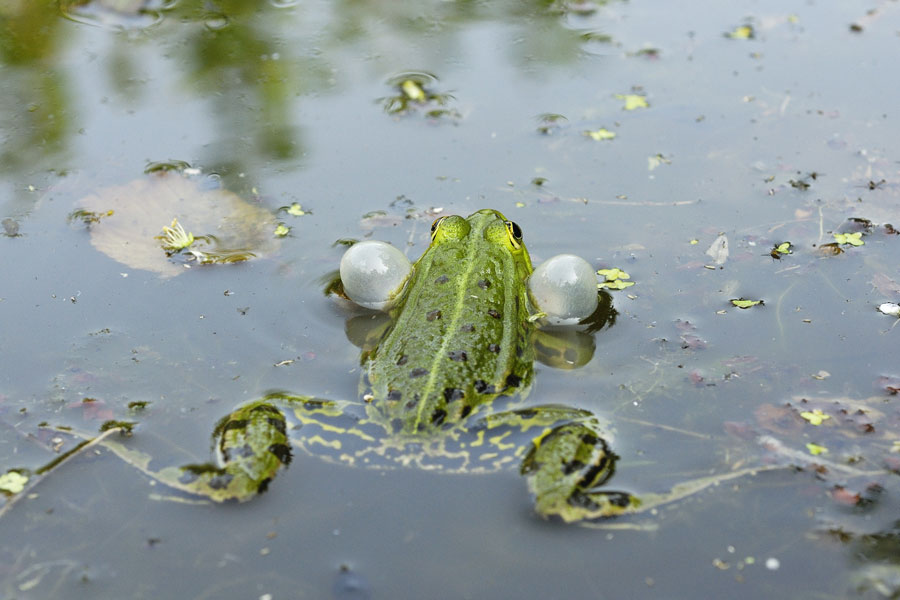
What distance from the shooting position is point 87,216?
4.87 m

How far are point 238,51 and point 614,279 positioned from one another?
392 centimetres

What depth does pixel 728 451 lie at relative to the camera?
3.43m

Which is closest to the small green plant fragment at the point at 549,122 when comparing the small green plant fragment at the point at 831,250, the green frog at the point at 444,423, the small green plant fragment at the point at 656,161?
the small green plant fragment at the point at 656,161

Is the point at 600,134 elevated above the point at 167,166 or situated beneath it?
elevated above

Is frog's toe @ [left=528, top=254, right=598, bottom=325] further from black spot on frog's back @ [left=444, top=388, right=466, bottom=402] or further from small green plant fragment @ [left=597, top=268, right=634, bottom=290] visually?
black spot on frog's back @ [left=444, top=388, right=466, bottom=402]

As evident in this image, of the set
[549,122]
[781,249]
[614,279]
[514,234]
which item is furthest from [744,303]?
[549,122]

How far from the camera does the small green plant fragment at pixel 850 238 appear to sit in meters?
4.64

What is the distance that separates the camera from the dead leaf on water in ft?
15.3

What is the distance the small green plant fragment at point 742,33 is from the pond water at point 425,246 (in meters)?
0.03

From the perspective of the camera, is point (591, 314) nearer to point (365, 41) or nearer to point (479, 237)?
point (479, 237)

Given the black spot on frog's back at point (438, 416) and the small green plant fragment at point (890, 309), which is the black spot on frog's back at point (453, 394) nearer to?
the black spot on frog's back at point (438, 416)

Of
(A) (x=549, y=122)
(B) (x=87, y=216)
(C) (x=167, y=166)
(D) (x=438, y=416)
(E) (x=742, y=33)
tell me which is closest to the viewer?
(D) (x=438, y=416)

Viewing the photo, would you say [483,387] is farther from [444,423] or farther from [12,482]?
[12,482]

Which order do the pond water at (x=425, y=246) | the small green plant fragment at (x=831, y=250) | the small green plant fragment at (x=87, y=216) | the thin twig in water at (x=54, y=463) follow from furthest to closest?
the small green plant fragment at (x=87, y=216), the small green plant fragment at (x=831, y=250), the thin twig in water at (x=54, y=463), the pond water at (x=425, y=246)
